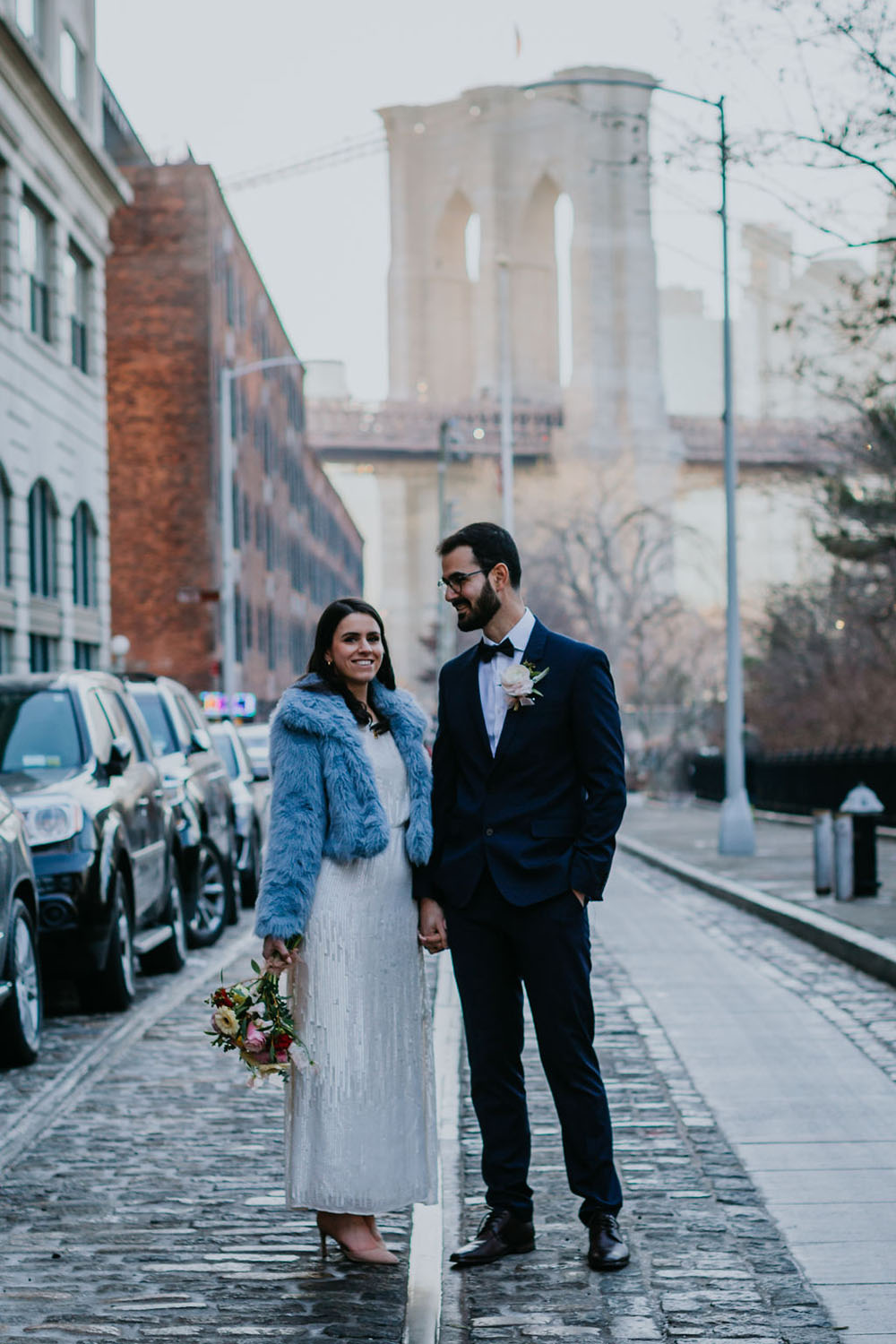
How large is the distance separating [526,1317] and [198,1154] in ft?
8.09

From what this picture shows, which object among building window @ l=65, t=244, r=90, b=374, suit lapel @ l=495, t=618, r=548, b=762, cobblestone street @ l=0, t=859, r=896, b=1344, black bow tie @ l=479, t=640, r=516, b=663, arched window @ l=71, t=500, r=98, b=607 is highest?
building window @ l=65, t=244, r=90, b=374

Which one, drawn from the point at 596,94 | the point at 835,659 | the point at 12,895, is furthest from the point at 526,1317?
the point at 596,94

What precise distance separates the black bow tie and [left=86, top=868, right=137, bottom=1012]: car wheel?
5.77 meters

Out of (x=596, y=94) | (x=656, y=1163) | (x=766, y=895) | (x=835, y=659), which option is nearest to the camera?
(x=656, y=1163)

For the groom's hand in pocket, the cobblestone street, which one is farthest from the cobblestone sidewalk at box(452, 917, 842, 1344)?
the groom's hand in pocket

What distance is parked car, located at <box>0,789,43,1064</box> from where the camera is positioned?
8.99 metres

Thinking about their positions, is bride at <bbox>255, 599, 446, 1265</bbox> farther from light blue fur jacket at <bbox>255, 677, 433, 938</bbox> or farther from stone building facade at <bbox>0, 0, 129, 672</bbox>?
stone building facade at <bbox>0, 0, 129, 672</bbox>

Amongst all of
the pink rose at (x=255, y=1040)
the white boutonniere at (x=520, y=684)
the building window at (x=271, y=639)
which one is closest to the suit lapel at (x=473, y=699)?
the white boutonniere at (x=520, y=684)

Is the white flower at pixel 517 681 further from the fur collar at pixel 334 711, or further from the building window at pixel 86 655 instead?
the building window at pixel 86 655

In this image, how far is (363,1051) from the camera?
5.59 meters

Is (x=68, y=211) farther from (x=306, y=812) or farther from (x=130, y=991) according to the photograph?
(x=306, y=812)

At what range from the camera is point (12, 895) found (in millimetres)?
9141

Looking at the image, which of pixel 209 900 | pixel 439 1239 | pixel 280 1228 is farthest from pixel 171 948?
pixel 439 1239

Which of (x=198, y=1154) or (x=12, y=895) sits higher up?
(x=12, y=895)
